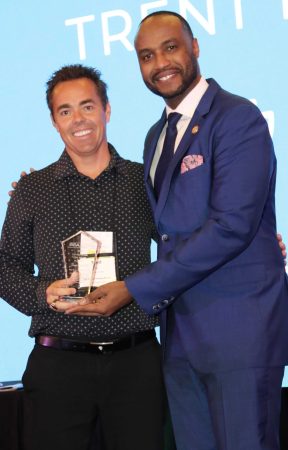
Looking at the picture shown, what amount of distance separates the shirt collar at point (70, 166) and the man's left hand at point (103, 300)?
0.43m

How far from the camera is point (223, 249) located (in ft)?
6.26

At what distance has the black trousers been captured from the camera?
7.01ft

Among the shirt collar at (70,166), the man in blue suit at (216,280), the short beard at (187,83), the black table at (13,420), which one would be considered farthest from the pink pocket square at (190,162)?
the black table at (13,420)

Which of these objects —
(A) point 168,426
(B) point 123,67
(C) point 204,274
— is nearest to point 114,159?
(C) point 204,274

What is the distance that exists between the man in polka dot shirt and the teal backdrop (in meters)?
0.71

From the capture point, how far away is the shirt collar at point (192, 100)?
85.0 inches

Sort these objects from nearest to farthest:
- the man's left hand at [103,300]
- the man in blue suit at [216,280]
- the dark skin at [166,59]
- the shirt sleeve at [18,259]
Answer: the man in blue suit at [216,280] → the man's left hand at [103,300] → the dark skin at [166,59] → the shirt sleeve at [18,259]

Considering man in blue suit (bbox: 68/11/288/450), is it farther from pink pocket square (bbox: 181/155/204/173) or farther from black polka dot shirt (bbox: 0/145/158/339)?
black polka dot shirt (bbox: 0/145/158/339)

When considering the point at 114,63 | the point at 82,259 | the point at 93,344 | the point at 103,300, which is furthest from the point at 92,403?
the point at 114,63

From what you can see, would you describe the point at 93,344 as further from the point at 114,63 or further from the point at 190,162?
the point at 114,63

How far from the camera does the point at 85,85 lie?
2.31m

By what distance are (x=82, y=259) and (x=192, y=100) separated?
570 millimetres

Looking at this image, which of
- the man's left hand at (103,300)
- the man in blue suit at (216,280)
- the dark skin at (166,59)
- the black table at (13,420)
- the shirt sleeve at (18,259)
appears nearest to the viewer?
the man in blue suit at (216,280)

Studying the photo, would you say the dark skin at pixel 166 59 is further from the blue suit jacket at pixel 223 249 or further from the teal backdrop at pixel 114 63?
the teal backdrop at pixel 114 63
